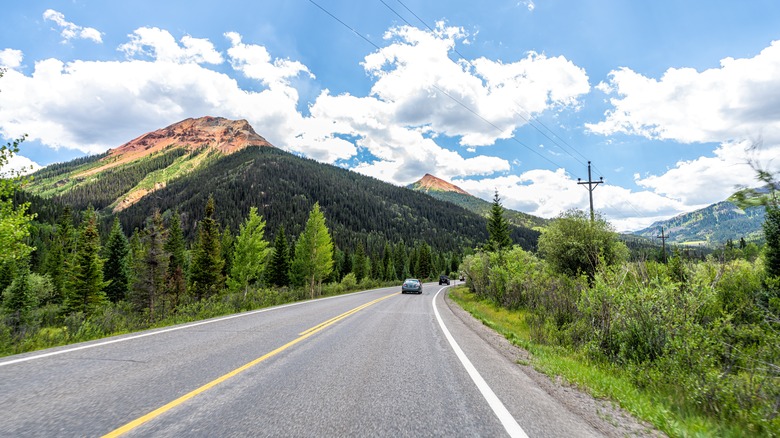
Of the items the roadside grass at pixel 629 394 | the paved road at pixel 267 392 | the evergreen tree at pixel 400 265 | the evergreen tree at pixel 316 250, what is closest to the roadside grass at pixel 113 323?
the paved road at pixel 267 392

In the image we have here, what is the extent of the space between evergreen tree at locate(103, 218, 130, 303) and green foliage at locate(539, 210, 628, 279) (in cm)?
5220

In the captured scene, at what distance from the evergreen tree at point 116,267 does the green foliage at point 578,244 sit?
5220cm

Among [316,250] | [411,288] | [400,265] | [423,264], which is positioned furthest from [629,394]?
[423,264]

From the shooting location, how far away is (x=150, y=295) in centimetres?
2973

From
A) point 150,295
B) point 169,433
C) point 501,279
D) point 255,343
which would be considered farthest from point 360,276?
point 169,433

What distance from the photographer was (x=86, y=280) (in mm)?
34688

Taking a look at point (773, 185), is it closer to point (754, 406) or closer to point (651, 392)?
point (754, 406)

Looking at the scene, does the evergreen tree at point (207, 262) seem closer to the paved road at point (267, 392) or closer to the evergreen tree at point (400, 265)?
the paved road at point (267, 392)

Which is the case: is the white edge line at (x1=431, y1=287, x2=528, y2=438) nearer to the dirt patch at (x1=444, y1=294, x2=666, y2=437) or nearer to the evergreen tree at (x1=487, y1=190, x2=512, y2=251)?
the dirt patch at (x1=444, y1=294, x2=666, y2=437)

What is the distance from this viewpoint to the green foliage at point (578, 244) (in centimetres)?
2288

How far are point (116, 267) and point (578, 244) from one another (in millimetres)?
55240

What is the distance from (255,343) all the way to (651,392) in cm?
735

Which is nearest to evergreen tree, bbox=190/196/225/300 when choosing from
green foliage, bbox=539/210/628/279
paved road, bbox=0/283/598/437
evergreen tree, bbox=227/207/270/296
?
evergreen tree, bbox=227/207/270/296

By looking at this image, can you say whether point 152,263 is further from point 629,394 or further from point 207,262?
point 629,394
